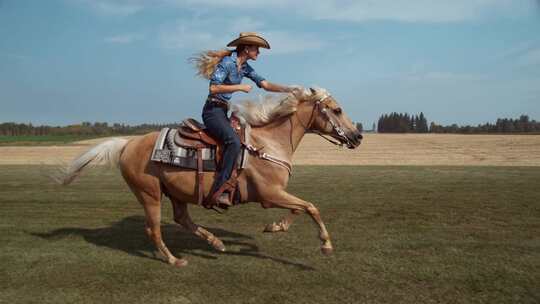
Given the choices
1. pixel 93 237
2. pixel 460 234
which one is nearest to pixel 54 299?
pixel 93 237

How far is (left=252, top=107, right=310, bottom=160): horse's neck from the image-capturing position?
18.4 feet

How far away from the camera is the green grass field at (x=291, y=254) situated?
4.60 meters

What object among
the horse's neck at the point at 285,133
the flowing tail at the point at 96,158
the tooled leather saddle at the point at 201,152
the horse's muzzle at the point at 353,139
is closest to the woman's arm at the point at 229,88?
the tooled leather saddle at the point at 201,152

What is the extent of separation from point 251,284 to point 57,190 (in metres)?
10.6

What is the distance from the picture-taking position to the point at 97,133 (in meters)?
87.4

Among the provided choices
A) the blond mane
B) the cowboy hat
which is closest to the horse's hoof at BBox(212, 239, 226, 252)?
the blond mane

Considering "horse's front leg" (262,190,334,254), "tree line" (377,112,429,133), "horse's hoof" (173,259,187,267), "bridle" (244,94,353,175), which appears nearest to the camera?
"horse's front leg" (262,190,334,254)

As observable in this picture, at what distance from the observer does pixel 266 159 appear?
537 centimetres

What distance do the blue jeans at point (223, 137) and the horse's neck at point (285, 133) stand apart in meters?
0.41

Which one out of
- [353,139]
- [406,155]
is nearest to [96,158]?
[353,139]

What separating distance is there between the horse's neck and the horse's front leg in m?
0.63

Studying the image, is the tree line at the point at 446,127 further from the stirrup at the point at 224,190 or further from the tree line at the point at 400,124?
the stirrup at the point at 224,190

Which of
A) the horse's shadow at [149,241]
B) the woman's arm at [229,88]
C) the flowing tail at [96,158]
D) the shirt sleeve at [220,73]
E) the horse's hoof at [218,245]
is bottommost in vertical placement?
the horse's shadow at [149,241]

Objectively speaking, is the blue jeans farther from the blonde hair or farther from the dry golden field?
the dry golden field
